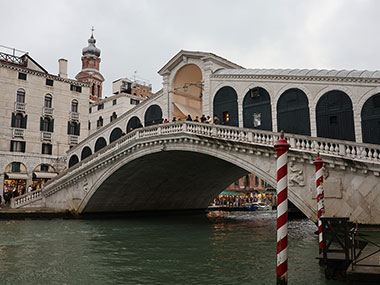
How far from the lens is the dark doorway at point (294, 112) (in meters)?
16.0

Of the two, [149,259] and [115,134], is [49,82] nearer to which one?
[115,134]

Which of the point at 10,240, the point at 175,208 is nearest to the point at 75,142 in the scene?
the point at 175,208

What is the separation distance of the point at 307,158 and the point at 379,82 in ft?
14.5

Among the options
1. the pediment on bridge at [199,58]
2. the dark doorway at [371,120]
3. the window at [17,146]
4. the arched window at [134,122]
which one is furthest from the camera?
the window at [17,146]

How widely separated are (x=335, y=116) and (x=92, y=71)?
1835 inches

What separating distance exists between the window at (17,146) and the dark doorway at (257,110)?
17.6 m

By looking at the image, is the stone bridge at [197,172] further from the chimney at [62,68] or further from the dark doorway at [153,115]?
the chimney at [62,68]

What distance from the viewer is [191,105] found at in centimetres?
2309

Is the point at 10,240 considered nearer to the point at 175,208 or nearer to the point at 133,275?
the point at 133,275

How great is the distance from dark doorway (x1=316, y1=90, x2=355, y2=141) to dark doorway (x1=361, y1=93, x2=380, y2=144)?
1.47 ft

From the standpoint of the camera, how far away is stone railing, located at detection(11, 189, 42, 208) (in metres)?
22.2

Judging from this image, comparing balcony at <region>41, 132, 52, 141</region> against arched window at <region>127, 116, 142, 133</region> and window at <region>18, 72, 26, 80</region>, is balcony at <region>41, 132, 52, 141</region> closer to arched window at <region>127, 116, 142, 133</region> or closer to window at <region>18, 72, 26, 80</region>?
window at <region>18, 72, 26, 80</region>

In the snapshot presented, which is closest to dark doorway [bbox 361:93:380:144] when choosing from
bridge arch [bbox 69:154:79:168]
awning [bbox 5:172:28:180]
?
bridge arch [bbox 69:154:79:168]

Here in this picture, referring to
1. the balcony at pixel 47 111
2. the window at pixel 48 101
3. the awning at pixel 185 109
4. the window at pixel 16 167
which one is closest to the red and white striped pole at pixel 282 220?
the awning at pixel 185 109
